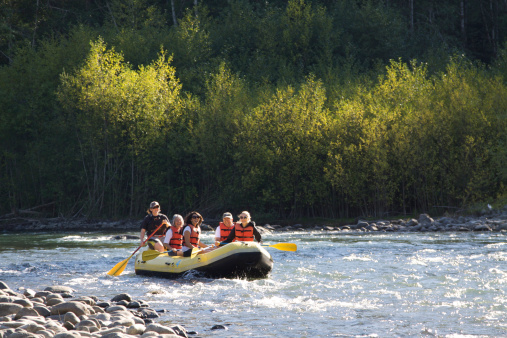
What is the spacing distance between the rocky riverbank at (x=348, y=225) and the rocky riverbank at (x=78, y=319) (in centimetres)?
1192

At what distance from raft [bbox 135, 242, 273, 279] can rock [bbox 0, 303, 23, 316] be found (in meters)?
4.02

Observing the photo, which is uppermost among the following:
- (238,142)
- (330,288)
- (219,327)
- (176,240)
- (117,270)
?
(238,142)

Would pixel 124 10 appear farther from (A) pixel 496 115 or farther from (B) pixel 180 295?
(B) pixel 180 295

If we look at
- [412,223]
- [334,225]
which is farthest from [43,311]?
[334,225]

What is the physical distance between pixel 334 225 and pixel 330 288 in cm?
1412

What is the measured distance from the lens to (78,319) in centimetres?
680

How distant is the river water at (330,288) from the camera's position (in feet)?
23.5

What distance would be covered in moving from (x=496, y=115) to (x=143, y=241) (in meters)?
17.8

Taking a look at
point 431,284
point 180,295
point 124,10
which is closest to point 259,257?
point 180,295

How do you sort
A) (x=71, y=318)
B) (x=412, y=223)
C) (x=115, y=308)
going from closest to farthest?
(x=71, y=318), (x=115, y=308), (x=412, y=223)

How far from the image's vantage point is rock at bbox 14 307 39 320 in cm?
696

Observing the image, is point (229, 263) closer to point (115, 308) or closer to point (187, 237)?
point (187, 237)

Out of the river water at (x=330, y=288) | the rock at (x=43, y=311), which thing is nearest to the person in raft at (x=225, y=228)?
the river water at (x=330, y=288)

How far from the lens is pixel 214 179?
27938mm
